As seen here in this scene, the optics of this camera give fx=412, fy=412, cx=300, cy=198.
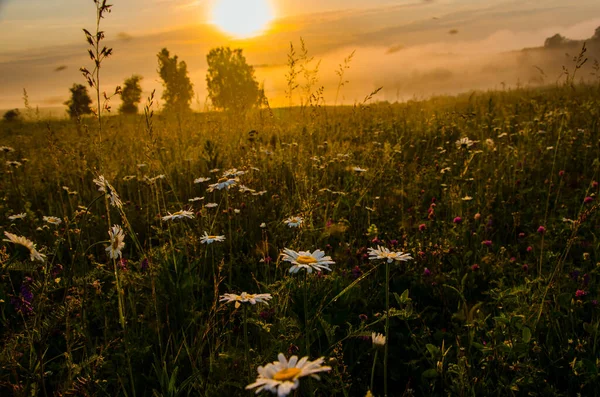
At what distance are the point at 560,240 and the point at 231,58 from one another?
38578 millimetres

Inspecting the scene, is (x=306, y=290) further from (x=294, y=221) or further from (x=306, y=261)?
(x=294, y=221)

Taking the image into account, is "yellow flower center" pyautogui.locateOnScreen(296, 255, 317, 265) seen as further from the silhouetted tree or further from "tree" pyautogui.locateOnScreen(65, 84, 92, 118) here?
the silhouetted tree

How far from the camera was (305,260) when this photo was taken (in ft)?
4.31

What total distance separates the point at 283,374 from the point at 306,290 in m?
0.51

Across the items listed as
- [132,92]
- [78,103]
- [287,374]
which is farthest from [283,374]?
[132,92]

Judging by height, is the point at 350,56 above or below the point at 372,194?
above

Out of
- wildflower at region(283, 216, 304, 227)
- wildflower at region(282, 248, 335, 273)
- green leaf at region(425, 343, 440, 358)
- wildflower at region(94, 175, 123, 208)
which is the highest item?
wildflower at region(94, 175, 123, 208)

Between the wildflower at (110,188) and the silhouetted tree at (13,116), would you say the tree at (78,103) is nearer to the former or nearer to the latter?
the wildflower at (110,188)

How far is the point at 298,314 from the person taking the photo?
6.07 ft

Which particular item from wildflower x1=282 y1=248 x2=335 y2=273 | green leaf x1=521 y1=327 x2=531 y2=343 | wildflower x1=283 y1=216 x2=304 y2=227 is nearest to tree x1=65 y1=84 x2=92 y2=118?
wildflower x1=282 y1=248 x2=335 y2=273

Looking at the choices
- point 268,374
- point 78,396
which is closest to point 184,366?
point 78,396

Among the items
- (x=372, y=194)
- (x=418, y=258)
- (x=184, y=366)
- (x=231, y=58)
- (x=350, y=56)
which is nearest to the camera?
(x=184, y=366)

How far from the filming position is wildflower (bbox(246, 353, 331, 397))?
704 mm

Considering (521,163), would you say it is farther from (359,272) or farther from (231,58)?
(231,58)
